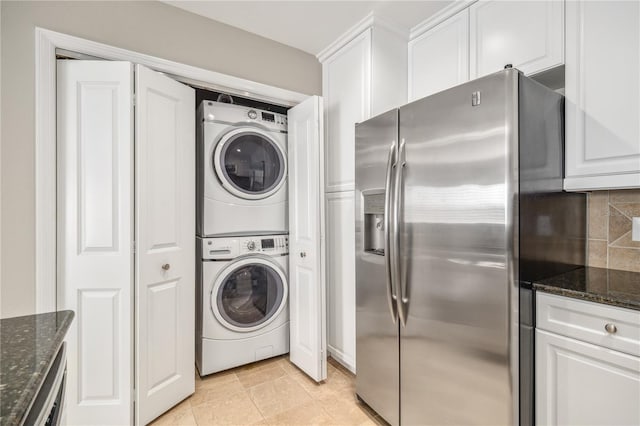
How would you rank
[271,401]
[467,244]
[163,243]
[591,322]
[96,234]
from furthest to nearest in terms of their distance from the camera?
1. [271,401]
2. [163,243]
3. [96,234]
4. [467,244]
5. [591,322]

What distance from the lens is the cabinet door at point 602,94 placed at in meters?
1.28

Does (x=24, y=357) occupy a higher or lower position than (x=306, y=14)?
lower

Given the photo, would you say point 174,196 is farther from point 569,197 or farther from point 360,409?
point 569,197

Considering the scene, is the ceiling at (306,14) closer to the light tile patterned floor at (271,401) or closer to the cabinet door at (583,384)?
the cabinet door at (583,384)

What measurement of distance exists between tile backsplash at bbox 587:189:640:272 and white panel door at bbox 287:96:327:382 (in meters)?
1.50

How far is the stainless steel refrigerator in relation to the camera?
47.0 inches

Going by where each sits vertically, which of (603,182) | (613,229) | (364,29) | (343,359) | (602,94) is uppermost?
(364,29)

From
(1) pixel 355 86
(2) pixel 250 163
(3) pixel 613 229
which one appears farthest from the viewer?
(2) pixel 250 163

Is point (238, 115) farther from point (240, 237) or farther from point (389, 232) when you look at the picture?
point (389, 232)

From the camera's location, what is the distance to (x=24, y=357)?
2.13 ft

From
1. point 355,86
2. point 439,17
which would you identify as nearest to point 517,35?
point 439,17

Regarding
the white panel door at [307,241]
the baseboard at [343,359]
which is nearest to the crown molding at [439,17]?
the white panel door at [307,241]

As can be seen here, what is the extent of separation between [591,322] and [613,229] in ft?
2.18

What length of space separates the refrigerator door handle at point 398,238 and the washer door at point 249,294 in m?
1.17
